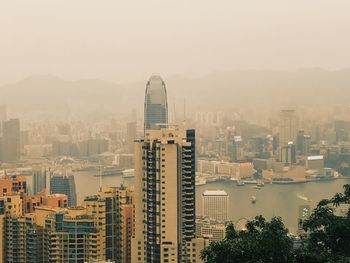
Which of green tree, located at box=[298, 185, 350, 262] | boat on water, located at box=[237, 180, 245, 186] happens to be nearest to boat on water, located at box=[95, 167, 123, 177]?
boat on water, located at box=[237, 180, 245, 186]

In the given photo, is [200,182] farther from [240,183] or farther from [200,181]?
[240,183]

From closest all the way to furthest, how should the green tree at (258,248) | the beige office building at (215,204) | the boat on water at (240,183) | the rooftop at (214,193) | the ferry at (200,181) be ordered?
the green tree at (258,248) < the beige office building at (215,204) < the ferry at (200,181) < the rooftop at (214,193) < the boat on water at (240,183)

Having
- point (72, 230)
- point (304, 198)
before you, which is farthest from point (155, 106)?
point (304, 198)

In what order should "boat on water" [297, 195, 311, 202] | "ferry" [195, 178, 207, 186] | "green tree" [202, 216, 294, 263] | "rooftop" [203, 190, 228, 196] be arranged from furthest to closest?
"rooftop" [203, 190, 228, 196] < "ferry" [195, 178, 207, 186] < "boat on water" [297, 195, 311, 202] < "green tree" [202, 216, 294, 263]

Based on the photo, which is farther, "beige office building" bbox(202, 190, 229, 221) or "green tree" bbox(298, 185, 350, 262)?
"beige office building" bbox(202, 190, 229, 221)

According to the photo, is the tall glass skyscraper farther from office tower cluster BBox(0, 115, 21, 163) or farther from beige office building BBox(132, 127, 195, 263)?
office tower cluster BBox(0, 115, 21, 163)

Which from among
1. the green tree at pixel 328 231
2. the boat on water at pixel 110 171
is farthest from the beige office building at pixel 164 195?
the green tree at pixel 328 231

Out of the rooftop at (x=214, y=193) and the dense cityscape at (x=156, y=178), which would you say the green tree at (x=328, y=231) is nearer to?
the dense cityscape at (x=156, y=178)
